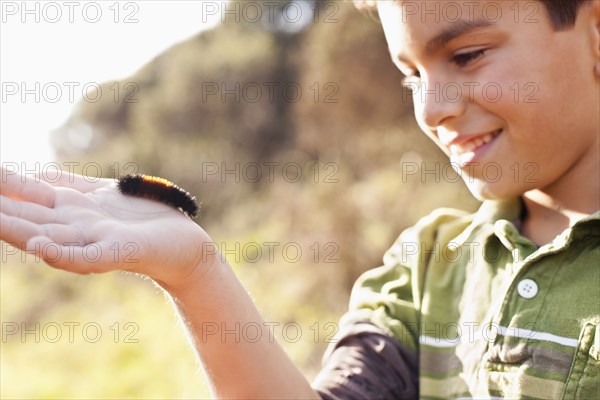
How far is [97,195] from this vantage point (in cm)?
121

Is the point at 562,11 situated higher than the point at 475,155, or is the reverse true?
the point at 562,11

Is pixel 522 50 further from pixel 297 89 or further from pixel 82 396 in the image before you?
pixel 297 89

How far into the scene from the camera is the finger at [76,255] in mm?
997

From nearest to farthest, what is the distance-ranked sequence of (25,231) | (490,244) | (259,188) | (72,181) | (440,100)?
(25,231) < (72,181) < (440,100) < (490,244) < (259,188)

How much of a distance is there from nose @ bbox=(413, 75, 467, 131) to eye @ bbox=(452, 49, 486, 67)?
0.14ft

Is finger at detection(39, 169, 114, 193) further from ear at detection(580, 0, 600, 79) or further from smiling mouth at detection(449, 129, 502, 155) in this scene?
ear at detection(580, 0, 600, 79)

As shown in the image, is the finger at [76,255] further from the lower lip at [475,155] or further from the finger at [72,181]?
the lower lip at [475,155]

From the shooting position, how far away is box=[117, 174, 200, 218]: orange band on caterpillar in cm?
125

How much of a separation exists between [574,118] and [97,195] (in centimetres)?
89

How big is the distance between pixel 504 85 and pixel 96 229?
795 mm

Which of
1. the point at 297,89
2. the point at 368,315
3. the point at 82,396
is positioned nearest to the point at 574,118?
the point at 368,315

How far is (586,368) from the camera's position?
4.51 ft

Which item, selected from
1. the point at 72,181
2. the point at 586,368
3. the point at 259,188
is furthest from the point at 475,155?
the point at 259,188

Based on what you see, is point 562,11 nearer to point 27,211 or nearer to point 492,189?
point 492,189
